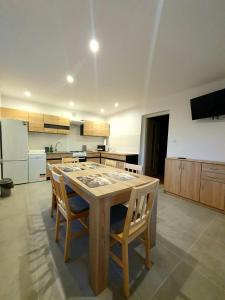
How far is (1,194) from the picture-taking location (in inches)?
115

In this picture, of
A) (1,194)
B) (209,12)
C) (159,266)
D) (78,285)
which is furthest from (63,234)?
(209,12)

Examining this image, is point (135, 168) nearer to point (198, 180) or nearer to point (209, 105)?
point (198, 180)

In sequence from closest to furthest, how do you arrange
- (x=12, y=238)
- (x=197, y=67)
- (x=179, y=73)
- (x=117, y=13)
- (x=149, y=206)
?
(x=149, y=206)
(x=117, y=13)
(x=12, y=238)
(x=197, y=67)
(x=179, y=73)

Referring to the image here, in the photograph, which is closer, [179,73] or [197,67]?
[197,67]

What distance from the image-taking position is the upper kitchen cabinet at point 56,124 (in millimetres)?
4480

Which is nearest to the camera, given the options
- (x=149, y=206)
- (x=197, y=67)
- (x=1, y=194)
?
(x=149, y=206)

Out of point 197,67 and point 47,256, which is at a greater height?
point 197,67

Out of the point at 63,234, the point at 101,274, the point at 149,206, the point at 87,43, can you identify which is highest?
the point at 87,43

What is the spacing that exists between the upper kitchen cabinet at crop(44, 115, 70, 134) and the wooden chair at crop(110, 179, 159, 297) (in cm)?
400

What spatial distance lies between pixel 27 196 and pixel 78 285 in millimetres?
2445

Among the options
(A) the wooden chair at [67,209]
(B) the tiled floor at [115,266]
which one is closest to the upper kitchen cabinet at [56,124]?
(B) the tiled floor at [115,266]

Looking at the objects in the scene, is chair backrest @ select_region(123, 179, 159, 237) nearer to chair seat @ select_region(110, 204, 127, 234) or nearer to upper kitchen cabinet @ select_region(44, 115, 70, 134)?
chair seat @ select_region(110, 204, 127, 234)

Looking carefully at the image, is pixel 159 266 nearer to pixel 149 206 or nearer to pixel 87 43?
pixel 149 206

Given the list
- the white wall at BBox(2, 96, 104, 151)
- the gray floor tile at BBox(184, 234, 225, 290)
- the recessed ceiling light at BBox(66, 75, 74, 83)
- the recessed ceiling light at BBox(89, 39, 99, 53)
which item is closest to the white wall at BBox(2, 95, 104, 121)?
the white wall at BBox(2, 96, 104, 151)
